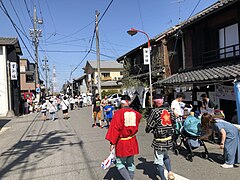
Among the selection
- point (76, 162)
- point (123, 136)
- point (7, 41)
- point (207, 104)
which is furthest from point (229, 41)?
point (7, 41)

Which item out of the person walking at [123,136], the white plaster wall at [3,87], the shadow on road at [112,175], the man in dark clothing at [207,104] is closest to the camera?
the person walking at [123,136]

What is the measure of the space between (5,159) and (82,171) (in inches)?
108

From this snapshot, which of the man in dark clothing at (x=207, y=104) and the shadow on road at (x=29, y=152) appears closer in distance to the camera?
the shadow on road at (x=29, y=152)

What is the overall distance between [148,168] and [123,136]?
1.70 metres

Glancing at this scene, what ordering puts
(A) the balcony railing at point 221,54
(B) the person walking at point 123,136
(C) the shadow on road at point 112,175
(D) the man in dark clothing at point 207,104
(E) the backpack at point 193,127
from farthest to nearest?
(A) the balcony railing at point 221,54
(D) the man in dark clothing at point 207,104
(E) the backpack at point 193,127
(C) the shadow on road at point 112,175
(B) the person walking at point 123,136

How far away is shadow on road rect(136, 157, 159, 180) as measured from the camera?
14.6 feet

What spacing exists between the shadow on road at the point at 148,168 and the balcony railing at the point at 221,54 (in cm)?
643

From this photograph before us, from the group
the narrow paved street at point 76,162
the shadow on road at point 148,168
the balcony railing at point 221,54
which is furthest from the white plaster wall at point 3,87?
the shadow on road at point 148,168

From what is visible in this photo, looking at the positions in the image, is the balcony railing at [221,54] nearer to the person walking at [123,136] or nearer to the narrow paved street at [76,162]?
the narrow paved street at [76,162]

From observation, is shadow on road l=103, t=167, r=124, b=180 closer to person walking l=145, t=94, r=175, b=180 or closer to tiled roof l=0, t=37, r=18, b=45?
person walking l=145, t=94, r=175, b=180

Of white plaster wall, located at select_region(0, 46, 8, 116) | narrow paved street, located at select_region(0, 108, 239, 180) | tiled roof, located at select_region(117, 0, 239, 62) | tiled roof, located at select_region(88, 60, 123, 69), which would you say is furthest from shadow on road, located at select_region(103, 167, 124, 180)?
tiled roof, located at select_region(88, 60, 123, 69)

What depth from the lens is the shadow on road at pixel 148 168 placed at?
4465mm

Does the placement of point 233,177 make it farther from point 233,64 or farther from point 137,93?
point 137,93

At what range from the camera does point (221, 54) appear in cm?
975
